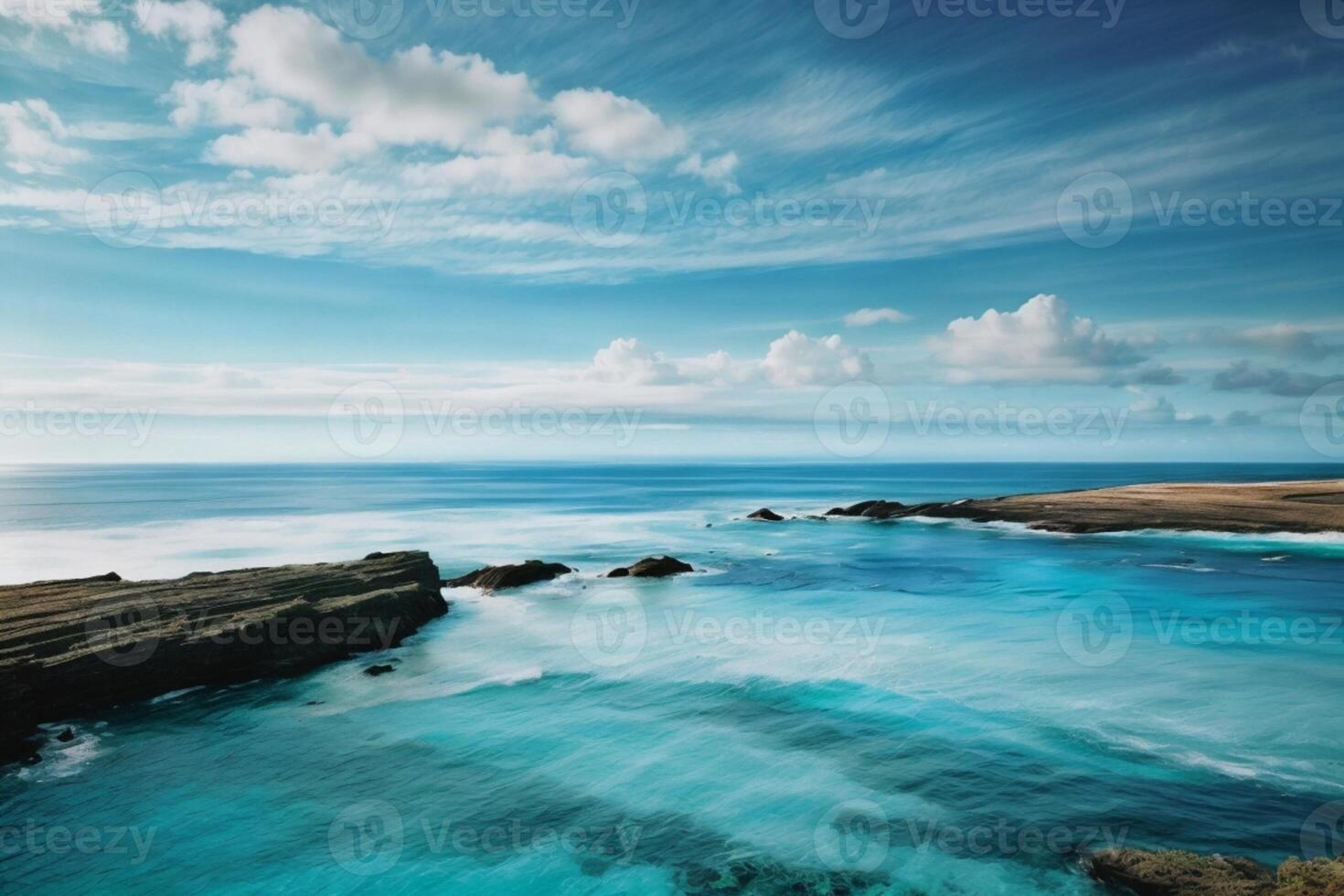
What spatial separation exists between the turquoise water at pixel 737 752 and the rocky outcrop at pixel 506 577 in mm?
2602

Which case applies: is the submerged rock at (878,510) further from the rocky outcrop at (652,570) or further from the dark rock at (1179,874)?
the dark rock at (1179,874)

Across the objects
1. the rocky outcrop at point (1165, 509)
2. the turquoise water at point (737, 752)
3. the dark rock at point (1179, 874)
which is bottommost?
the turquoise water at point (737, 752)

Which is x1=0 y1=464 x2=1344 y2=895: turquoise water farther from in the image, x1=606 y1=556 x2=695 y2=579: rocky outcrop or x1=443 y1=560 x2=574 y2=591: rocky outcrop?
→ x1=606 y1=556 x2=695 y2=579: rocky outcrop

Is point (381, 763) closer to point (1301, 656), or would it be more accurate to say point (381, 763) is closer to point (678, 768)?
point (678, 768)

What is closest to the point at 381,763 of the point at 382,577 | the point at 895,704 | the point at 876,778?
the point at 876,778

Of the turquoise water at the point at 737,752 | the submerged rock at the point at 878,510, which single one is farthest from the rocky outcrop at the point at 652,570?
the submerged rock at the point at 878,510

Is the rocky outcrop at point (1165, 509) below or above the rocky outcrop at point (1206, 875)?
above

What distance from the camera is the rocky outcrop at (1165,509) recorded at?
62469 millimetres

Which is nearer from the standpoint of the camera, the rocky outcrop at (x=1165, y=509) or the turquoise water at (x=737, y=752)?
the turquoise water at (x=737, y=752)

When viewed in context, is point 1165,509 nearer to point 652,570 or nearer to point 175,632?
point 652,570

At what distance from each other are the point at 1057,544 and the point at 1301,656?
33537 mm

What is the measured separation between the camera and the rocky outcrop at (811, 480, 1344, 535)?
62.5 metres

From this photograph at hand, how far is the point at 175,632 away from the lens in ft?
87.8

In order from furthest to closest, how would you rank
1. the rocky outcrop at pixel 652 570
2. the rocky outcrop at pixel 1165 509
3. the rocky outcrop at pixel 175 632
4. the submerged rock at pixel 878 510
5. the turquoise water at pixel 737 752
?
the submerged rock at pixel 878 510, the rocky outcrop at pixel 1165 509, the rocky outcrop at pixel 652 570, the rocky outcrop at pixel 175 632, the turquoise water at pixel 737 752
